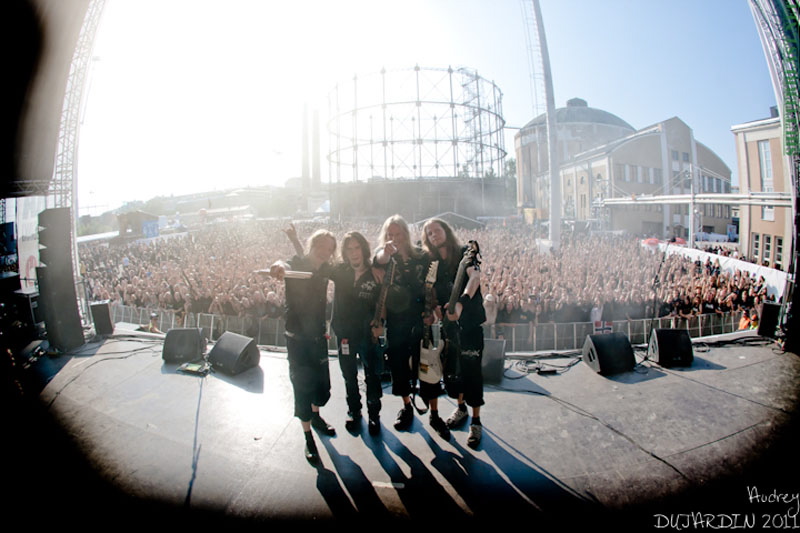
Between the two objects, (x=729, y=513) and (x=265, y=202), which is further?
(x=265, y=202)

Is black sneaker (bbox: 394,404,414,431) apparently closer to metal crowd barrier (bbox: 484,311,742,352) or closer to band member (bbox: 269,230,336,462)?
band member (bbox: 269,230,336,462)

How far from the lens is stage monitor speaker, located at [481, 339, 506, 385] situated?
13.8 ft

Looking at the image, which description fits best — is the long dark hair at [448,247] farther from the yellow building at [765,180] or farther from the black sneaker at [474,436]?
the yellow building at [765,180]

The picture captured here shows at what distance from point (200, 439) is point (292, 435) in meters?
0.83

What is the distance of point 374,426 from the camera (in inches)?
127

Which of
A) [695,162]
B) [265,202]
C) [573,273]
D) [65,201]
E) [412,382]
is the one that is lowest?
[412,382]

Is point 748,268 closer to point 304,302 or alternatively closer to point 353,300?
point 353,300

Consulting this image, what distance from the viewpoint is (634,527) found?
7.39 feet

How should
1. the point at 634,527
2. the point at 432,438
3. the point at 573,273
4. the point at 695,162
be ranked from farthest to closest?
the point at 695,162 < the point at 573,273 < the point at 432,438 < the point at 634,527

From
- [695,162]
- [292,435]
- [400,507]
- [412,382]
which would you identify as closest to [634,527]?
[400,507]

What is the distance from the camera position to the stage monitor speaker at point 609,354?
4379 millimetres

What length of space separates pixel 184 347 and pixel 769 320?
8.43m

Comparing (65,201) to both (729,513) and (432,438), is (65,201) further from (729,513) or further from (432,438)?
(729,513)

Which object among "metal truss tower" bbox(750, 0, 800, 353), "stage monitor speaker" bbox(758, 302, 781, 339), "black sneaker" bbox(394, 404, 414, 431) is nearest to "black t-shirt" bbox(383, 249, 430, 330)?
"black sneaker" bbox(394, 404, 414, 431)
